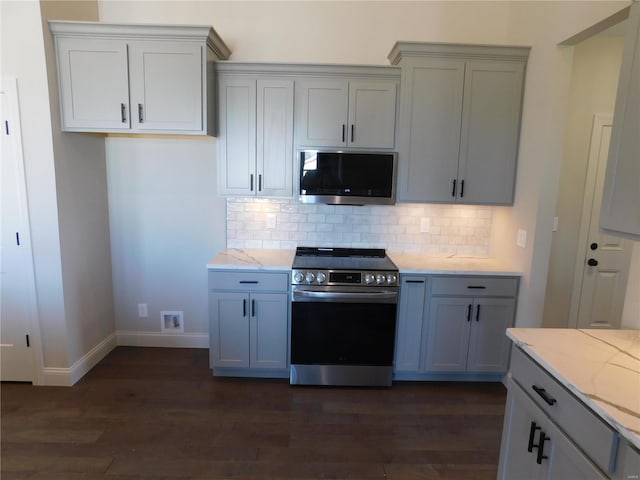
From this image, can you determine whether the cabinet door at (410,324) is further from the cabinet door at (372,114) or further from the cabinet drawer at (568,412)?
the cabinet drawer at (568,412)

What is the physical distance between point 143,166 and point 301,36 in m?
1.78

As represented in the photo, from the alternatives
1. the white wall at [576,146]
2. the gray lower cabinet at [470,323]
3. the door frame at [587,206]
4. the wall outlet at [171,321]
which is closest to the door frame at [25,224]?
the wall outlet at [171,321]

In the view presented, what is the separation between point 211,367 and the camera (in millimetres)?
3041

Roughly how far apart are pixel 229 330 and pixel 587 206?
10.3ft

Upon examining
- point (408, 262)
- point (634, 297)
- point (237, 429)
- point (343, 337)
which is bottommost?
point (237, 429)

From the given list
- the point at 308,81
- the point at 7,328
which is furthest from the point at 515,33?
the point at 7,328

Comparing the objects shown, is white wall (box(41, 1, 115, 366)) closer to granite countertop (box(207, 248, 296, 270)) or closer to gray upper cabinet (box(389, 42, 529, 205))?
granite countertop (box(207, 248, 296, 270))

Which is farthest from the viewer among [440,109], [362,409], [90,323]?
[90,323]

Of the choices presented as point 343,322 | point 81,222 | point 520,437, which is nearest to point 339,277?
point 343,322

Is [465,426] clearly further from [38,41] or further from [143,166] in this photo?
[38,41]

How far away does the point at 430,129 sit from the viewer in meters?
2.99

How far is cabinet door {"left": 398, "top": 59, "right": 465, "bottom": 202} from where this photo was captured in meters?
2.92

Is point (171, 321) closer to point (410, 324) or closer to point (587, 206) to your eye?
point (410, 324)

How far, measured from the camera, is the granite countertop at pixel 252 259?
9.48 ft
